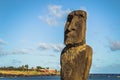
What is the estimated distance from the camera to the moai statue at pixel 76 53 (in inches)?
504

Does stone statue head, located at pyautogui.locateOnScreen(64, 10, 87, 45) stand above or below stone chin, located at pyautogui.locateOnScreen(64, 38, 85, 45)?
above

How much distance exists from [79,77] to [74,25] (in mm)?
1790

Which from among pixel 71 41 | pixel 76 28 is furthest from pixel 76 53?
pixel 76 28

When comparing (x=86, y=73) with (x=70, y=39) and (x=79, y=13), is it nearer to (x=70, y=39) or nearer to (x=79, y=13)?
(x=70, y=39)

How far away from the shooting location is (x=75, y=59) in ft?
42.0

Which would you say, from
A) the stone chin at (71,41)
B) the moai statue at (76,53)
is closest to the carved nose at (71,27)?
the moai statue at (76,53)

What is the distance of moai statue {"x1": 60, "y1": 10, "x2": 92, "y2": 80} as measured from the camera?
1280cm

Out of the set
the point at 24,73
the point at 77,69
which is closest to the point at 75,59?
the point at 77,69

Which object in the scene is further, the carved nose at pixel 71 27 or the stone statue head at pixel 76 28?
the carved nose at pixel 71 27

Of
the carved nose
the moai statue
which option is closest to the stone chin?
the moai statue

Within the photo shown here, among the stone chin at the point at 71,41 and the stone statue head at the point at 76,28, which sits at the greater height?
the stone statue head at the point at 76,28

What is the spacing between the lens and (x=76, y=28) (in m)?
13.1

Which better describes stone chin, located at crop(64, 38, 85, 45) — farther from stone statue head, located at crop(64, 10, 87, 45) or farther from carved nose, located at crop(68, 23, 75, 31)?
carved nose, located at crop(68, 23, 75, 31)

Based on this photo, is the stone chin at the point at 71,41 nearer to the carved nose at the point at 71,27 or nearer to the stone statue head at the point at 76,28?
the stone statue head at the point at 76,28
